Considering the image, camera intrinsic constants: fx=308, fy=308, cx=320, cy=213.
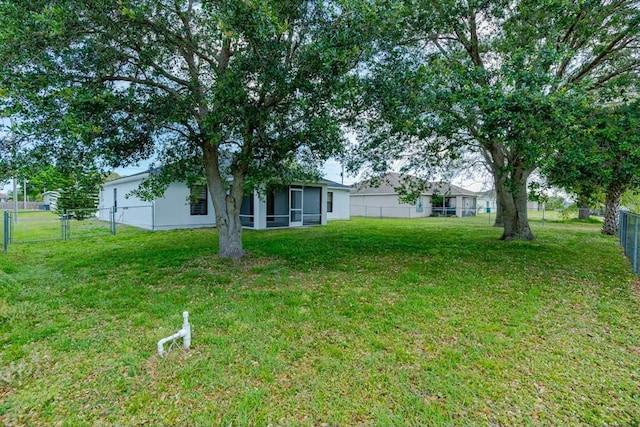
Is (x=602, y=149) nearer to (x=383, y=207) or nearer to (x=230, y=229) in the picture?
(x=230, y=229)

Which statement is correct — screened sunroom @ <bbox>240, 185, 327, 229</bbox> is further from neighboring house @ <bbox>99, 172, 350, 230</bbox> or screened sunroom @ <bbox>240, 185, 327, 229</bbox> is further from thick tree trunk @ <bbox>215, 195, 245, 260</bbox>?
thick tree trunk @ <bbox>215, 195, 245, 260</bbox>

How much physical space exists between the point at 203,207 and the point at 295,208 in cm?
472

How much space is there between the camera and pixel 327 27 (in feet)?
18.0

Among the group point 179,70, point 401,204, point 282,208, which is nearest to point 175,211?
point 282,208

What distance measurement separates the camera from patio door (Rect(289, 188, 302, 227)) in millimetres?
16234

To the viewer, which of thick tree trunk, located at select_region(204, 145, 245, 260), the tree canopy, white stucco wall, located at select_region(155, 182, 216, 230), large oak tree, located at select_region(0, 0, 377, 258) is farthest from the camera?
white stucco wall, located at select_region(155, 182, 216, 230)

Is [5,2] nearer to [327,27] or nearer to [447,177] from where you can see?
[327,27]

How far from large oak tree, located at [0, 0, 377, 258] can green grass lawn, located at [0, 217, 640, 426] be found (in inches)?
111

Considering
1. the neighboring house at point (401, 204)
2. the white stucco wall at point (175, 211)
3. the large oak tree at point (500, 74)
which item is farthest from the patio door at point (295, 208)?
the neighboring house at point (401, 204)

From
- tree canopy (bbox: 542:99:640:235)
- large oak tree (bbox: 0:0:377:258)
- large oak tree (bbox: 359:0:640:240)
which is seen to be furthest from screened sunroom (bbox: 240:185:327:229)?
tree canopy (bbox: 542:99:640:235)

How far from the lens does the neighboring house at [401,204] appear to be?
28839 millimetres

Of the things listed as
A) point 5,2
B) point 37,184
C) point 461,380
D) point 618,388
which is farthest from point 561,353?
point 5,2

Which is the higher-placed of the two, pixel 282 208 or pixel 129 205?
pixel 129 205

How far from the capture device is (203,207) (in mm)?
15820
